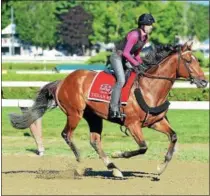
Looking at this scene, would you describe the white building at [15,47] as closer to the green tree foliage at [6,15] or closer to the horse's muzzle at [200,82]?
the green tree foliage at [6,15]

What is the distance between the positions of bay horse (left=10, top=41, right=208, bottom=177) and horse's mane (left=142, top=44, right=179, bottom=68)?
0.05 m

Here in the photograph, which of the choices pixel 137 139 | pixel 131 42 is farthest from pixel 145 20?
pixel 137 139

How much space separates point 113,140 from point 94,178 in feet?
14.4

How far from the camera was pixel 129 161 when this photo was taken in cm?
1046

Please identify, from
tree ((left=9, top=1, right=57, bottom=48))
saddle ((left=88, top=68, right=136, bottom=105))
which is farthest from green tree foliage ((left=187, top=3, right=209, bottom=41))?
saddle ((left=88, top=68, right=136, bottom=105))

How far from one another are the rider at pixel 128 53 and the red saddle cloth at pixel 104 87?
0.08 metres

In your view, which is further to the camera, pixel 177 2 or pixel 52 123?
pixel 177 2

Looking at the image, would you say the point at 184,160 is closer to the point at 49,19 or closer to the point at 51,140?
the point at 51,140

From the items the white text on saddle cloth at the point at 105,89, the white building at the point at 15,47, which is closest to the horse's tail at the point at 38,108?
the white text on saddle cloth at the point at 105,89

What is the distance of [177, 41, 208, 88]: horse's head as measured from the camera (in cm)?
862

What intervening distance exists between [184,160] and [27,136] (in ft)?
13.3

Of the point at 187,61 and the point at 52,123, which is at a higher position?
the point at 187,61

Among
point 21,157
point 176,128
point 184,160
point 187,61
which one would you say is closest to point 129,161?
point 184,160

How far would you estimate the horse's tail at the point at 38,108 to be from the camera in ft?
31.8
